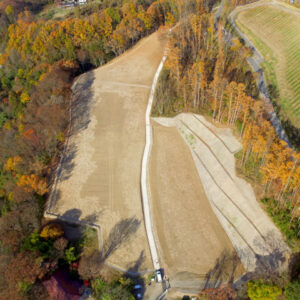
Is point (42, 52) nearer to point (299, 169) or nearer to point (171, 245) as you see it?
point (171, 245)

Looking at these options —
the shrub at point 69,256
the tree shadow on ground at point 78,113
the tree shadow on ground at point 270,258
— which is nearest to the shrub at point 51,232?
the shrub at point 69,256

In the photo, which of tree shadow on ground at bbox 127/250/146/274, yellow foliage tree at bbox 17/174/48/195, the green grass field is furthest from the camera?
the green grass field

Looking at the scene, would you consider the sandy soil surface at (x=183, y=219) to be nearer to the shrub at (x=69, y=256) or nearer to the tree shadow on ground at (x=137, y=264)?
the tree shadow on ground at (x=137, y=264)

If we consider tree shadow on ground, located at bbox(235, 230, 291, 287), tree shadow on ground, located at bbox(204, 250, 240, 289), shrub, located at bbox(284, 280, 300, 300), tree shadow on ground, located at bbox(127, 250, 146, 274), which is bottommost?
tree shadow on ground, located at bbox(204, 250, 240, 289)

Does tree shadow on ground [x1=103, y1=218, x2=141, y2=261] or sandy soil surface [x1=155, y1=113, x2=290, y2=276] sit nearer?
sandy soil surface [x1=155, y1=113, x2=290, y2=276]

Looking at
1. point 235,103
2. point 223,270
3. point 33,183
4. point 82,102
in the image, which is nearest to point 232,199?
point 223,270

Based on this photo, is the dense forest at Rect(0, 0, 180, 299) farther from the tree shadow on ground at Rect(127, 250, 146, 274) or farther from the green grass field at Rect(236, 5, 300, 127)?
the green grass field at Rect(236, 5, 300, 127)

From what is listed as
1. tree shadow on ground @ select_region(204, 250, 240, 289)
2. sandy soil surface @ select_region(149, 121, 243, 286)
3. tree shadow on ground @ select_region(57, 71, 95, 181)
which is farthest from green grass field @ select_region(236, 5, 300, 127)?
tree shadow on ground @ select_region(57, 71, 95, 181)

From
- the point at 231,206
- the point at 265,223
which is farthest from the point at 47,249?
the point at 265,223
